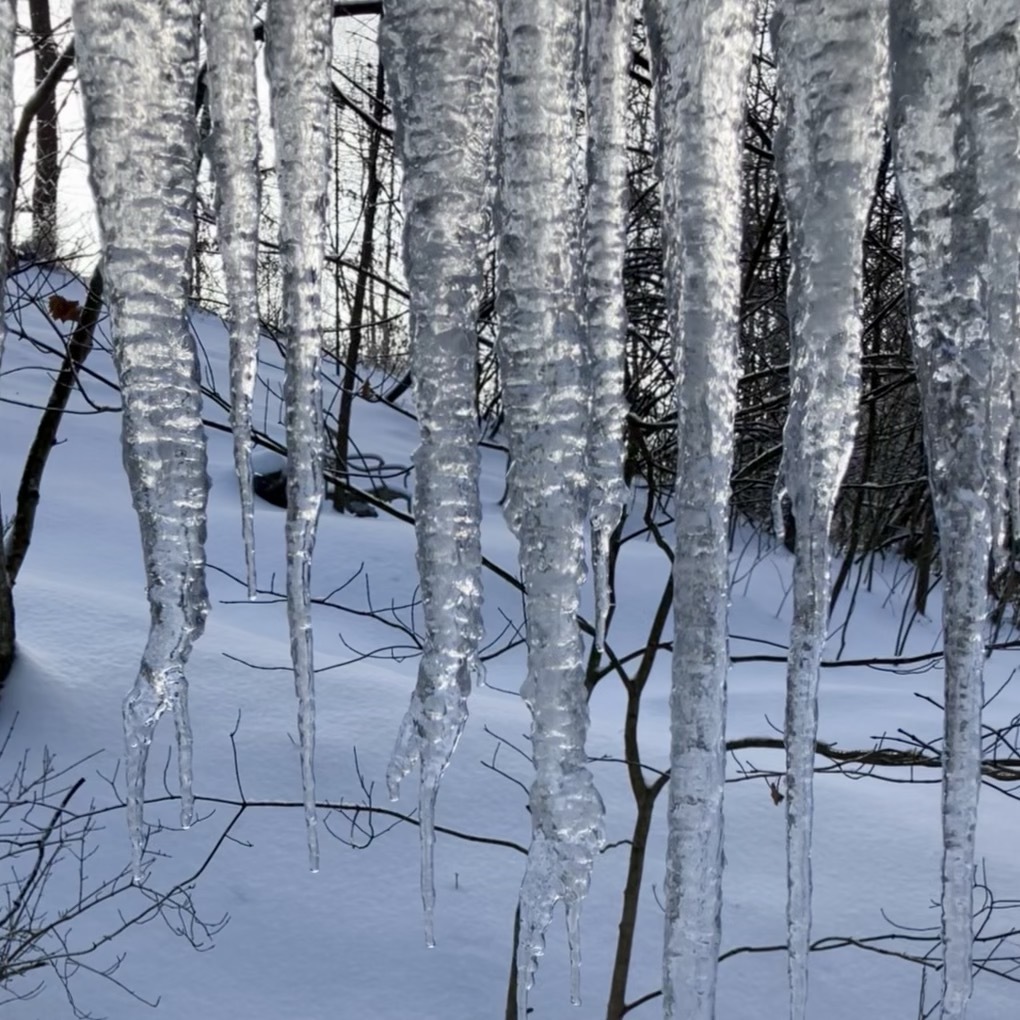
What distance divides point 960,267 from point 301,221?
16.5 inches

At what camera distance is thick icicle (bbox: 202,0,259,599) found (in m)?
0.75

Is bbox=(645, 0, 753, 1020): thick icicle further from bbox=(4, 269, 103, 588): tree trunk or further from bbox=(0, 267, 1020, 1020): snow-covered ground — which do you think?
bbox=(4, 269, 103, 588): tree trunk

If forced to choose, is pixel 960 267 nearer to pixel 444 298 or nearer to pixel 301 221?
pixel 444 298

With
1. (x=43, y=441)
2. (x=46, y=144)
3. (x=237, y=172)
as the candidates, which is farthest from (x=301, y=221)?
(x=46, y=144)

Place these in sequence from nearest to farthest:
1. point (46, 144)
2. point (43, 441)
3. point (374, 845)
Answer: point (374, 845), point (43, 441), point (46, 144)

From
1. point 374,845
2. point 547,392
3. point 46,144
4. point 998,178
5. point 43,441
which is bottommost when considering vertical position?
point 374,845

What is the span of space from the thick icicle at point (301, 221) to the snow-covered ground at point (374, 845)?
5.61 ft

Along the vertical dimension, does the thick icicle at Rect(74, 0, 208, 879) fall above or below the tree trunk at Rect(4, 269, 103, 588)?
below

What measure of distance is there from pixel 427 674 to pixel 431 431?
6.3 inches

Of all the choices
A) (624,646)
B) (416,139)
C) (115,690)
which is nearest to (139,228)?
(416,139)

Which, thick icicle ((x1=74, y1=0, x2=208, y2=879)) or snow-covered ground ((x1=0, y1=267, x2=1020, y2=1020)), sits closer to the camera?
thick icicle ((x1=74, y1=0, x2=208, y2=879))

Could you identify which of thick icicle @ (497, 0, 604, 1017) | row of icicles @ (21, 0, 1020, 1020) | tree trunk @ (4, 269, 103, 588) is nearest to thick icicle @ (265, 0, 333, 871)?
row of icicles @ (21, 0, 1020, 1020)

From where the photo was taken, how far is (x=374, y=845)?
157 inches

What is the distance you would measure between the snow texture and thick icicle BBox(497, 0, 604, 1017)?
20 cm
